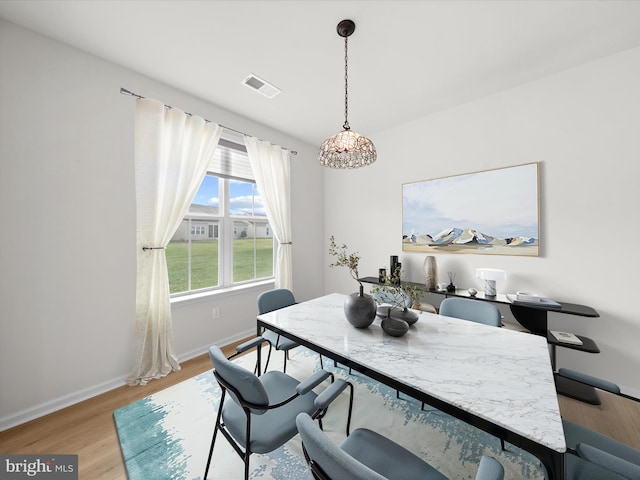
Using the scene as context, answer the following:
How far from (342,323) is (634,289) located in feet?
8.15

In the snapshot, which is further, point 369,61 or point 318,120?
point 318,120

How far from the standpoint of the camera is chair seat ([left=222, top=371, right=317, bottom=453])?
1.08 m

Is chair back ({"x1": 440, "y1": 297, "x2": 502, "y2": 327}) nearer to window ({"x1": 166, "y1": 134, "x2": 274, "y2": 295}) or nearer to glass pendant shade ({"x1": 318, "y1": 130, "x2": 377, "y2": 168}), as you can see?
glass pendant shade ({"x1": 318, "y1": 130, "x2": 377, "y2": 168})

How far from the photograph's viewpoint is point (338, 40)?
186 cm

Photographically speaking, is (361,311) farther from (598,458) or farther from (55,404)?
(55,404)

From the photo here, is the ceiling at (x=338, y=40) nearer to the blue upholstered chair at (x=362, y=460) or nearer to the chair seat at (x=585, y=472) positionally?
the blue upholstered chair at (x=362, y=460)

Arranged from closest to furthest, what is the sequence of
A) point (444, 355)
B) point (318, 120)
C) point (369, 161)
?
point (444, 355)
point (369, 161)
point (318, 120)

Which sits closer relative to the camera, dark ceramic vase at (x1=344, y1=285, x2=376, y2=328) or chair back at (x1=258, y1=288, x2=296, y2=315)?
dark ceramic vase at (x1=344, y1=285, x2=376, y2=328)

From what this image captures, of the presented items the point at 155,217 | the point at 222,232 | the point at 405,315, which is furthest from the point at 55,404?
the point at 405,315

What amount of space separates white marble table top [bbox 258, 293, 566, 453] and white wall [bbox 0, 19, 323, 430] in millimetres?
1518

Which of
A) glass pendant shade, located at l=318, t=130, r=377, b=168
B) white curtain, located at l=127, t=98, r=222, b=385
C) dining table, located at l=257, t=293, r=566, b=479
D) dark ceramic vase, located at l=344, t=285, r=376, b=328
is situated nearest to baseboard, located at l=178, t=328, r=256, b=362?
white curtain, located at l=127, t=98, r=222, b=385

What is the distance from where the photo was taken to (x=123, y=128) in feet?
7.05

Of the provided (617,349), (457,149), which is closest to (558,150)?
(457,149)

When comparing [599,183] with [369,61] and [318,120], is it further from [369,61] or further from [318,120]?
[318,120]
